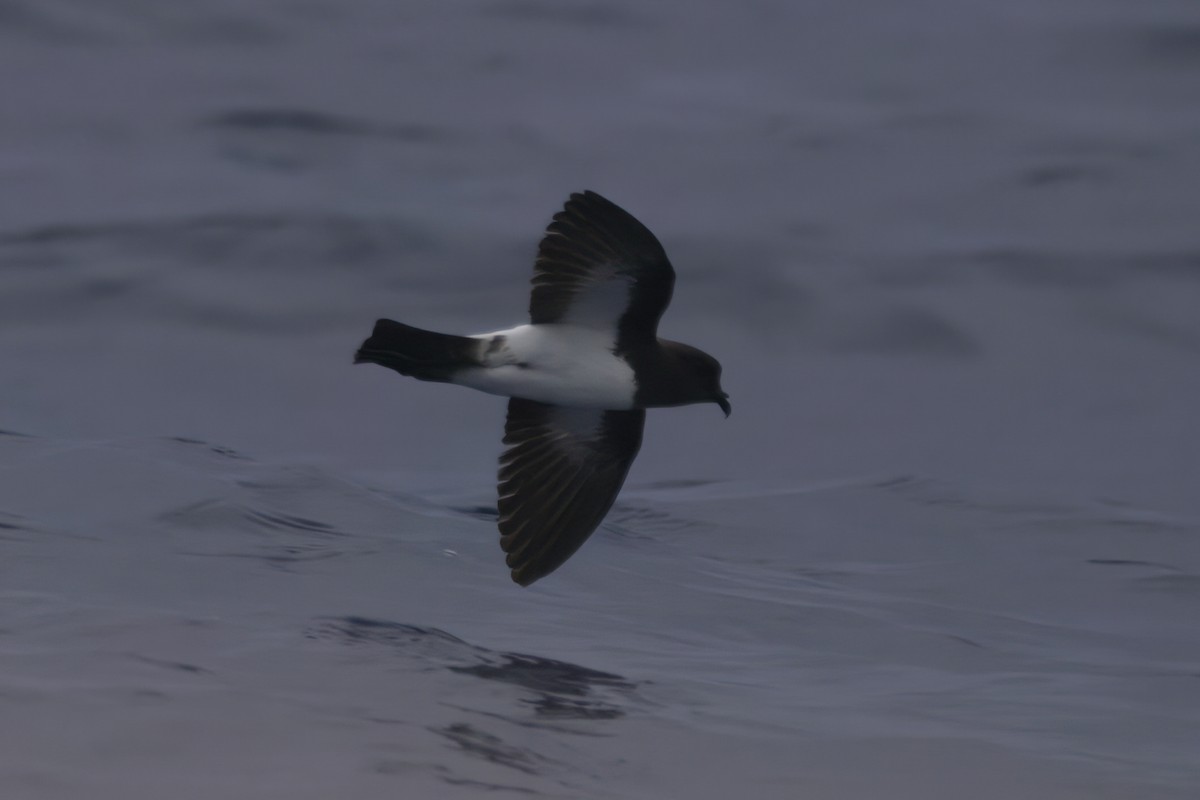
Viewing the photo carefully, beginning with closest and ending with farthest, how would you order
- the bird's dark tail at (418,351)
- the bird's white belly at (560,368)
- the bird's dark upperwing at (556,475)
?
the bird's dark tail at (418,351) → the bird's white belly at (560,368) → the bird's dark upperwing at (556,475)

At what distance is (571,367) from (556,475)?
0.49 m

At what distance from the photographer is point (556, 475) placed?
586 centimetres

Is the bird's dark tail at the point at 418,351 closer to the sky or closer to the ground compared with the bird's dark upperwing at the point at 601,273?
closer to the ground

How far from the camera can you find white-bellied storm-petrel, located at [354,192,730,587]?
5324mm

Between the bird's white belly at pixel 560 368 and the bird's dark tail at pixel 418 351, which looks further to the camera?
the bird's white belly at pixel 560 368

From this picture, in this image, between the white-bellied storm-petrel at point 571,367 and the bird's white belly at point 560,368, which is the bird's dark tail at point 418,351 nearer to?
the white-bellied storm-petrel at point 571,367

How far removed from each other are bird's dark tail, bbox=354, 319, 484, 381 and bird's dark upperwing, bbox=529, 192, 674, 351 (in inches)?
12.7

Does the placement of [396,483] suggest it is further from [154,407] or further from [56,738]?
[56,738]

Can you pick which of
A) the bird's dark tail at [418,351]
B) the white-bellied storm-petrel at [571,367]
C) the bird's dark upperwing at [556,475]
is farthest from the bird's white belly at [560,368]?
the bird's dark upperwing at [556,475]

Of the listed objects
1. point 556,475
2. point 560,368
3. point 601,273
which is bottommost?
point 556,475

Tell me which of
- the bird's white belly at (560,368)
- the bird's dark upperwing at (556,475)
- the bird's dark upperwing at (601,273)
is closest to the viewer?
the bird's dark upperwing at (601,273)

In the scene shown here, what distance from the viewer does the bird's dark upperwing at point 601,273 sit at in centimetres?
532

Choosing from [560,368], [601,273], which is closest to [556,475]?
[560,368]

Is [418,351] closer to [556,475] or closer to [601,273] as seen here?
[601,273]
